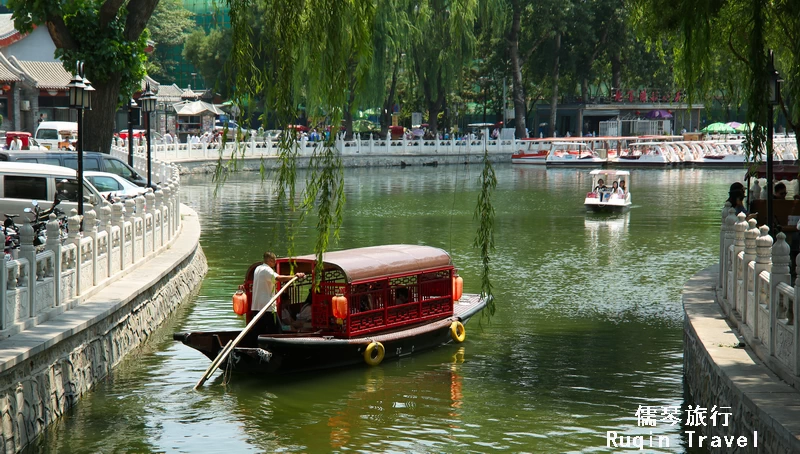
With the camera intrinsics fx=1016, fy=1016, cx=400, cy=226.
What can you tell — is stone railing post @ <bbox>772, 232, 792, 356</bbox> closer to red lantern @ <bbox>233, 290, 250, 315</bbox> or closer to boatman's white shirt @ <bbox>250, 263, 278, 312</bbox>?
boatman's white shirt @ <bbox>250, 263, 278, 312</bbox>

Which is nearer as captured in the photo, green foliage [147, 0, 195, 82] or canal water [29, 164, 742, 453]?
canal water [29, 164, 742, 453]

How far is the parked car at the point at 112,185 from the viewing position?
24438 mm

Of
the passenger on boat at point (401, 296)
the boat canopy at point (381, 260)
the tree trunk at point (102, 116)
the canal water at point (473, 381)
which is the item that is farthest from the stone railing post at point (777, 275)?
the tree trunk at point (102, 116)

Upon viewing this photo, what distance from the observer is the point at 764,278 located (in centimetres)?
1035

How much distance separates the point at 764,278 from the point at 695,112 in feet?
248

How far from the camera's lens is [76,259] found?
13.8 meters

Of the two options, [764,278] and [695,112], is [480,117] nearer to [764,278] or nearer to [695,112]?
[695,112]

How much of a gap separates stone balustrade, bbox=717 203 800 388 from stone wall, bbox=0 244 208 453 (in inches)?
292

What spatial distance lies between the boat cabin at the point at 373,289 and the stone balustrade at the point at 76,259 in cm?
235

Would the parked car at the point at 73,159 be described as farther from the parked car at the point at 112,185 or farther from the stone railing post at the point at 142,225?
the stone railing post at the point at 142,225

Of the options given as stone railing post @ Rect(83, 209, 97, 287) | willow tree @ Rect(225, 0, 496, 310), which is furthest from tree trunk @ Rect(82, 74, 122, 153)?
willow tree @ Rect(225, 0, 496, 310)

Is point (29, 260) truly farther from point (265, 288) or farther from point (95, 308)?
point (265, 288)

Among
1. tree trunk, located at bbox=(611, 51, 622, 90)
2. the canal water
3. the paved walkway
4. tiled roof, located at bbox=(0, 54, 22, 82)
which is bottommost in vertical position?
the canal water

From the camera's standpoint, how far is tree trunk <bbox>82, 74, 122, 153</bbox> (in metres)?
24.9
